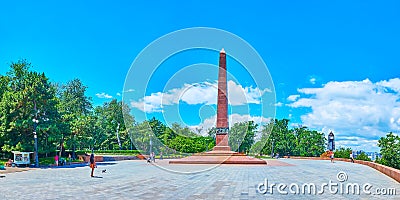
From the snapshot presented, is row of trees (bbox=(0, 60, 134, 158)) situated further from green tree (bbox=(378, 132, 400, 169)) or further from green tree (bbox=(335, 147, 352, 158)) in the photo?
green tree (bbox=(335, 147, 352, 158))

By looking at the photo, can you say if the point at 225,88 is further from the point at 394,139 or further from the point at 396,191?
the point at 396,191

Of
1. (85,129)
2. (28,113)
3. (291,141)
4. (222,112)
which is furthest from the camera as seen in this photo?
(291,141)

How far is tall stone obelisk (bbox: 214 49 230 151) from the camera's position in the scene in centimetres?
3734

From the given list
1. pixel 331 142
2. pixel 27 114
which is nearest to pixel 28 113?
pixel 27 114

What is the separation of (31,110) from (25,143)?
264 centimetres

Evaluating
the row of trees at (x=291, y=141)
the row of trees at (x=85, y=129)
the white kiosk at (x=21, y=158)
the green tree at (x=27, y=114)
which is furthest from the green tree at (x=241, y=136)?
the white kiosk at (x=21, y=158)

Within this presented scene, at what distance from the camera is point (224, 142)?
37.3m

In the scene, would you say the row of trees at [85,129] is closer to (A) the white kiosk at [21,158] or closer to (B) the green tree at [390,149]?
(A) the white kiosk at [21,158]

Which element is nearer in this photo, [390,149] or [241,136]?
[390,149]

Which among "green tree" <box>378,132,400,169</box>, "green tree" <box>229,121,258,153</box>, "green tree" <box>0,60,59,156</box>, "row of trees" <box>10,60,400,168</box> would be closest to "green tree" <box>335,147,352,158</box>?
"row of trees" <box>10,60,400,168</box>

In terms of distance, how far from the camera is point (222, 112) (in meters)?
37.6

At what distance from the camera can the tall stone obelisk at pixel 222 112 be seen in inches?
1470

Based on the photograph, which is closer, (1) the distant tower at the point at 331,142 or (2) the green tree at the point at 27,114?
(2) the green tree at the point at 27,114

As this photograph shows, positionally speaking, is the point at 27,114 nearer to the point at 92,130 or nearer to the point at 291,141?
the point at 92,130
